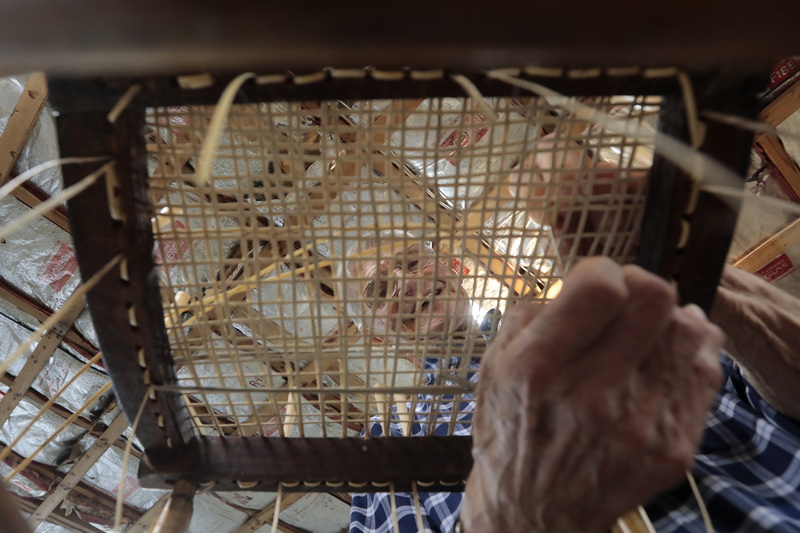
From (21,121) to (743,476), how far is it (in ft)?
6.29

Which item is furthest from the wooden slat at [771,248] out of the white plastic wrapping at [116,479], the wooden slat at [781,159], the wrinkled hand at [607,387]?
the white plastic wrapping at [116,479]

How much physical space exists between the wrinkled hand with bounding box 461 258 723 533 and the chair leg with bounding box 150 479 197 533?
386 mm

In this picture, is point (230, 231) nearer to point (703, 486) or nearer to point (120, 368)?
point (120, 368)

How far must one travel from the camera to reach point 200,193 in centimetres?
39

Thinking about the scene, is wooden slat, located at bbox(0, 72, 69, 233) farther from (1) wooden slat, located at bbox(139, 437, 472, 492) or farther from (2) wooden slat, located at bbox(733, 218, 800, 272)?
(2) wooden slat, located at bbox(733, 218, 800, 272)

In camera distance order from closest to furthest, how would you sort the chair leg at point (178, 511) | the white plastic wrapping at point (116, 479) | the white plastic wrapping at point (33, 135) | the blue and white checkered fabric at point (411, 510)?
the chair leg at point (178, 511)
the blue and white checkered fabric at point (411, 510)
the white plastic wrapping at point (33, 135)
the white plastic wrapping at point (116, 479)

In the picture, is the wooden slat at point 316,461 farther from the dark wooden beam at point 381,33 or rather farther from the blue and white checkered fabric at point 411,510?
the dark wooden beam at point 381,33

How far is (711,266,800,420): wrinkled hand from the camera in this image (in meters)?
0.53

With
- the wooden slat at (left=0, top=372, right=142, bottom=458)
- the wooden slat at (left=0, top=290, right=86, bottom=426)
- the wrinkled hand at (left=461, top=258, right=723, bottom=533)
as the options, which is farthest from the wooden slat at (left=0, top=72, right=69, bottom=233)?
the wrinkled hand at (left=461, top=258, right=723, bottom=533)

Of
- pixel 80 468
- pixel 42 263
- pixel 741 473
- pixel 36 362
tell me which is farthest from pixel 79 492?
pixel 741 473

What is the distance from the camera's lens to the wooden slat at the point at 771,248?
138cm

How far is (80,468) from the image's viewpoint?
6.42 feet

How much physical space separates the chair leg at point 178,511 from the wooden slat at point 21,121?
1439 mm

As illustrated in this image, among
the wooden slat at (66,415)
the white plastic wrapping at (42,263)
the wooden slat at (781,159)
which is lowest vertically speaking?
the wooden slat at (66,415)
